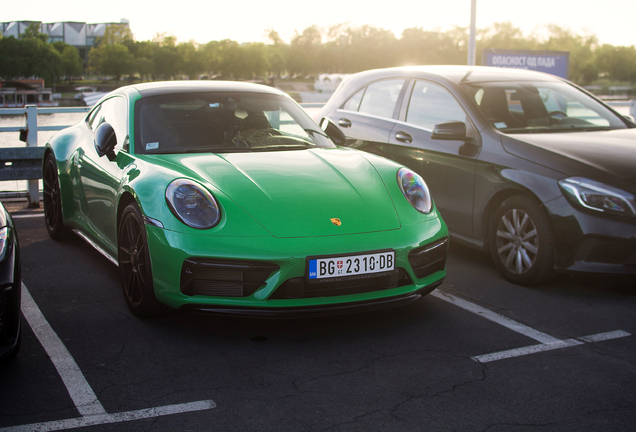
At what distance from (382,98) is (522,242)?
2.19 meters

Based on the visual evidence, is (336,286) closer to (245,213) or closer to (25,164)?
(245,213)

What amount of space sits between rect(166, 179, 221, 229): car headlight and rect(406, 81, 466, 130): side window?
8.44ft

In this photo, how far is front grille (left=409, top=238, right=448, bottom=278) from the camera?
3.51 metres

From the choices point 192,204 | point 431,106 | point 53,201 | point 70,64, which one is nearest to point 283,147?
point 192,204

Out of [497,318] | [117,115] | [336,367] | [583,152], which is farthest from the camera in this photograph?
[117,115]

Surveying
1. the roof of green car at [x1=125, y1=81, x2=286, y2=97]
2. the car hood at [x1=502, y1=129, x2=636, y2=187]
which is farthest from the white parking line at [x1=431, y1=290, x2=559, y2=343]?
the roof of green car at [x1=125, y1=81, x2=286, y2=97]

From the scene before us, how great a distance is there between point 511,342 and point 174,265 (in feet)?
5.98

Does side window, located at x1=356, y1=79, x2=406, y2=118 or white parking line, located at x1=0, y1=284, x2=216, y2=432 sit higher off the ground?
side window, located at x1=356, y1=79, x2=406, y2=118

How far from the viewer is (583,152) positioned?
4473 mm

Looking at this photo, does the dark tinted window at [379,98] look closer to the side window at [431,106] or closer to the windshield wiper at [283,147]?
the side window at [431,106]

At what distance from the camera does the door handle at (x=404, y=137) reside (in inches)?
221

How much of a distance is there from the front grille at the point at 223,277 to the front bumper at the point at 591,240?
2.12 meters

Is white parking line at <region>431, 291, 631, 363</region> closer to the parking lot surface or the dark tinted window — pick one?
the parking lot surface

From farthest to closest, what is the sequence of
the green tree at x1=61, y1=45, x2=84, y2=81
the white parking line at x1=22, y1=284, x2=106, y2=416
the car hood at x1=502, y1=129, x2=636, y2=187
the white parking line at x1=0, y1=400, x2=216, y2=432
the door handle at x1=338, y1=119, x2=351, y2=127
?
the green tree at x1=61, y1=45, x2=84, y2=81
the door handle at x1=338, y1=119, x2=351, y2=127
the car hood at x1=502, y1=129, x2=636, y2=187
the white parking line at x1=22, y1=284, x2=106, y2=416
the white parking line at x1=0, y1=400, x2=216, y2=432
